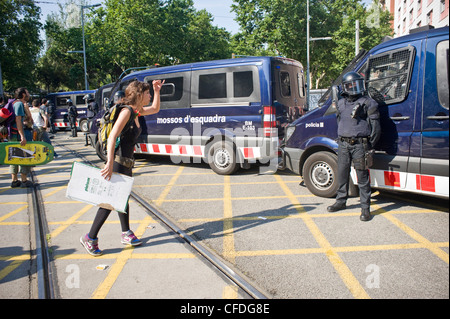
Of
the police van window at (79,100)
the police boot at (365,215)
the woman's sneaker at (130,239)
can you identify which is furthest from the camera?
the police van window at (79,100)

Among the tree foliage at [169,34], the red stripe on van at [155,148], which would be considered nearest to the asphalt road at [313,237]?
the red stripe on van at [155,148]

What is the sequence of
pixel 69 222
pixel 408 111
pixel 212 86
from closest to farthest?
pixel 408 111 → pixel 69 222 → pixel 212 86

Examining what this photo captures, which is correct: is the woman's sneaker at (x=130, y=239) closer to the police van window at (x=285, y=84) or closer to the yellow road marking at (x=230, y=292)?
the yellow road marking at (x=230, y=292)

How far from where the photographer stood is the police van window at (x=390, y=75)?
15.0ft

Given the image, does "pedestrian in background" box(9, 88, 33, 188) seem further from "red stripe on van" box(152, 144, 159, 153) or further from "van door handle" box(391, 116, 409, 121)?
"van door handle" box(391, 116, 409, 121)

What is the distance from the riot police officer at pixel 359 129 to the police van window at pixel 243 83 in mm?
2708

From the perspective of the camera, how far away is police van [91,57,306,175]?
23.5 feet

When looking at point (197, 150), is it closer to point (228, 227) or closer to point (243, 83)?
point (243, 83)

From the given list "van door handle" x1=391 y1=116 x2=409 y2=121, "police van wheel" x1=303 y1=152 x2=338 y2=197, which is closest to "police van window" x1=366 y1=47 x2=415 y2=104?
"van door handle" x1=391 y1=116 x2=409 y2=121

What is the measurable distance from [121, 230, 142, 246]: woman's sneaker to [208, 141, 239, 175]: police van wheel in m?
3.85

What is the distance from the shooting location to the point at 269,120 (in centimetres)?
708

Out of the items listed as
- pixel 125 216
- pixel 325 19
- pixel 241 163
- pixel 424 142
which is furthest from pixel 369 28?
pixel 125 216

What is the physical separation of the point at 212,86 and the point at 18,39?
2800 centimetres

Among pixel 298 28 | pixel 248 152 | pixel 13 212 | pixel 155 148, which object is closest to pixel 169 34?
pixel 298 28
